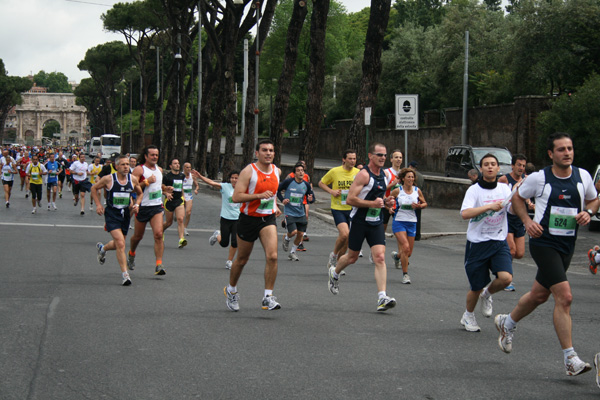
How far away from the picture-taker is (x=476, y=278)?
305 inches

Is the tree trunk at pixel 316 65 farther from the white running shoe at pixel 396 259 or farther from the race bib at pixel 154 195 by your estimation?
the race bib at pixel 154 195

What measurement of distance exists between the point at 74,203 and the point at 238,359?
76.6ft

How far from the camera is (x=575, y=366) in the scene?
5789mm

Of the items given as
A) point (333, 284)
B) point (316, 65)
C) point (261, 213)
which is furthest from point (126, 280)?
point (316, 65)

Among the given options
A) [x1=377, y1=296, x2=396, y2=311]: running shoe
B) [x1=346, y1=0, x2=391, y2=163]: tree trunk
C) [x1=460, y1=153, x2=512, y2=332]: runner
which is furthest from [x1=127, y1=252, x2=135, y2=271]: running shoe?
[x1=346, y1=0, x2=391, y2=163]: tree trunk

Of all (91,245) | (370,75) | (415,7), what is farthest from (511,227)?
(415,7)

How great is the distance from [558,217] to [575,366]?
1.10 m

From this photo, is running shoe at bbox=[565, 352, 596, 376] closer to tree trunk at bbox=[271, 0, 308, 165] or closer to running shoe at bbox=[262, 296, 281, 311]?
running shoe at bbox=[262, 296, 281, 311]

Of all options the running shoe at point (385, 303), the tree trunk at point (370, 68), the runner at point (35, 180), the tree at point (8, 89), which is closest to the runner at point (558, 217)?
the running shoe at point (385, 303)

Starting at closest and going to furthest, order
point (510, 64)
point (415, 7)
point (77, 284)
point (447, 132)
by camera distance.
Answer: point (77, 284), point (510, 64), point (447, 132), point (415, 7)

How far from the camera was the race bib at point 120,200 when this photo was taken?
431 inches

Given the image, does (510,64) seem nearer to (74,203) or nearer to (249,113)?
(249,113)

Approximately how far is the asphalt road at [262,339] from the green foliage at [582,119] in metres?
18.6

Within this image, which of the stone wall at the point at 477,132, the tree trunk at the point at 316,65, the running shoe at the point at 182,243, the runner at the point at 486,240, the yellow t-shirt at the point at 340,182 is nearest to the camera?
the runner at the point at 486,240
